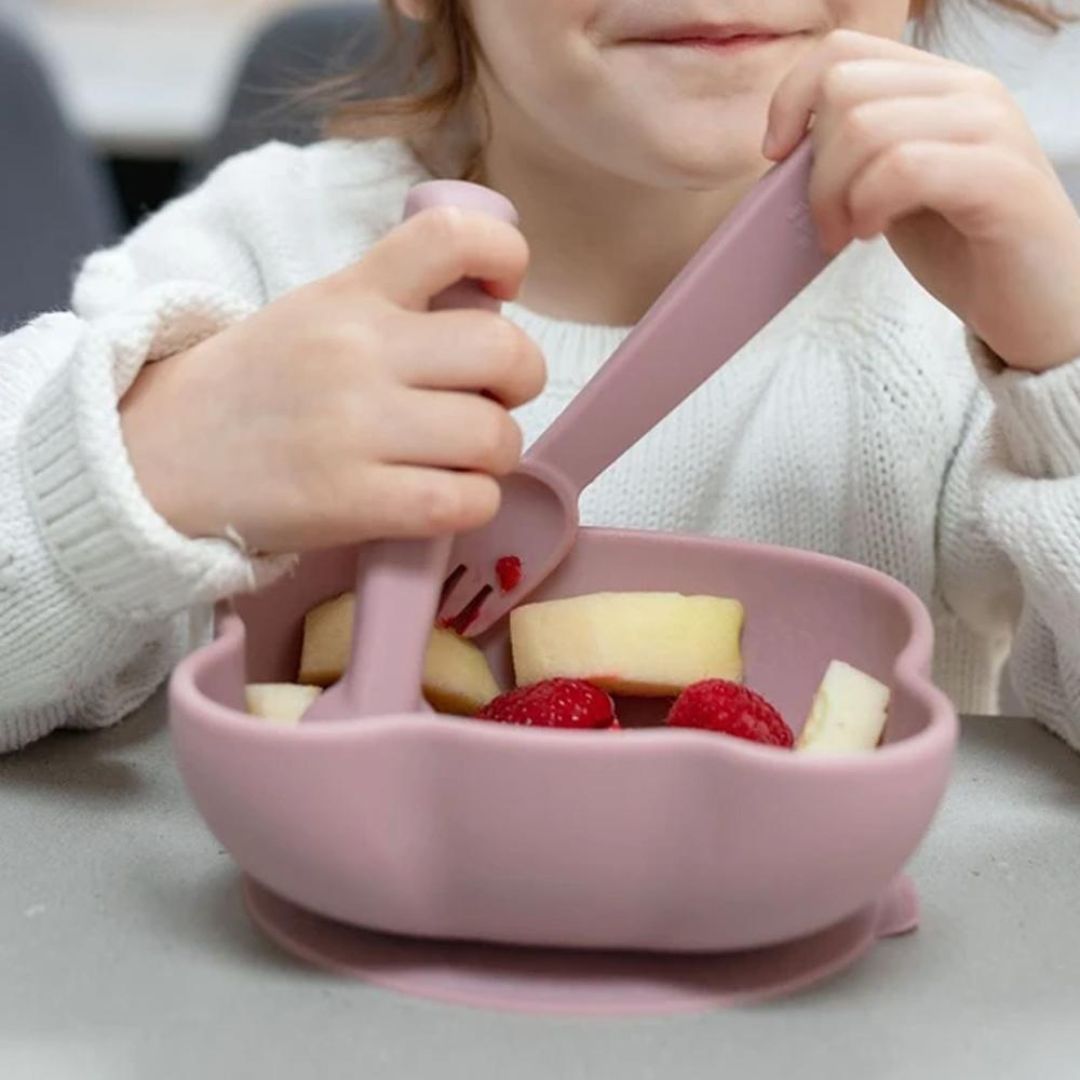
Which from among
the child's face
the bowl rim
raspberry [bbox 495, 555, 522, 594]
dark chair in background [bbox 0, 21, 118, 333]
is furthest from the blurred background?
the bowl rim

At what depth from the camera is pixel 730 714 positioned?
0.56 metres

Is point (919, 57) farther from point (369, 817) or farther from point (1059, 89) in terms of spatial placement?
point (1059, 89)

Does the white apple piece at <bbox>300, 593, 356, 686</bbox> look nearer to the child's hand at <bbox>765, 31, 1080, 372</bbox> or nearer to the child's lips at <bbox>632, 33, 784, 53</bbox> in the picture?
the child's hand at <bbox>765, 31, 1080, 372</bbox>

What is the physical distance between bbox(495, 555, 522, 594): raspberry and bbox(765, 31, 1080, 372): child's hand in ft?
0.53

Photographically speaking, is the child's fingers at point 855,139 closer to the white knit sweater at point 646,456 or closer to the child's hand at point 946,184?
the child's hand at point 946,184

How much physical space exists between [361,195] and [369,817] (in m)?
0.65

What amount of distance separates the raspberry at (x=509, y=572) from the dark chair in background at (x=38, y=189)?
862 millimetres

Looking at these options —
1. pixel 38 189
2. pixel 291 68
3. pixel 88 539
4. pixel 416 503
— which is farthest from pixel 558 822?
pixel 38 189

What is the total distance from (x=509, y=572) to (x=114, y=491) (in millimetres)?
147

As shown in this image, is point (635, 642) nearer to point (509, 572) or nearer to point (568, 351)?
point (509, 572)

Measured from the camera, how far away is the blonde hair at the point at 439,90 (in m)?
1.06

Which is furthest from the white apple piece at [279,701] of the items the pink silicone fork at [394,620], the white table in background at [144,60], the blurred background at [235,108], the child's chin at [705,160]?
the white table in background at [144,60]

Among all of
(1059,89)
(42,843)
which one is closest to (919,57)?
(42,843)

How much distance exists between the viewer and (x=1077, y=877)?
601 millimetres
